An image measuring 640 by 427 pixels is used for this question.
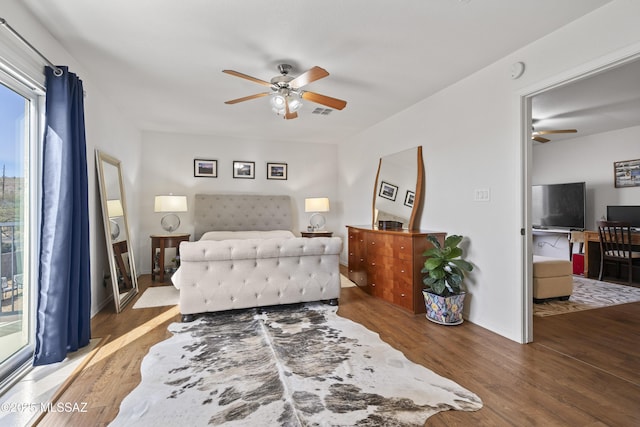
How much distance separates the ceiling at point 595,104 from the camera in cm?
333

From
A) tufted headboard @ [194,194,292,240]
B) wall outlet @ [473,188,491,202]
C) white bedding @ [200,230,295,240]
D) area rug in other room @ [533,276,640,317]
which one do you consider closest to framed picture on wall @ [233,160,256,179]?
tufted headboard @ [194,194,292,240]

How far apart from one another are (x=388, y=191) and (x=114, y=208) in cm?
361

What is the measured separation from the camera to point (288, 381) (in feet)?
6.73

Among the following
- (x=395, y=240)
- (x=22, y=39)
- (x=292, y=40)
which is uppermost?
(x=292, y=40)

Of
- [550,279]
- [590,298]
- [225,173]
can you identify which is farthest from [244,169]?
[590,298]

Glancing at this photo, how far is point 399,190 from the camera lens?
14.5 feet

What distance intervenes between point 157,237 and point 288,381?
3.75m

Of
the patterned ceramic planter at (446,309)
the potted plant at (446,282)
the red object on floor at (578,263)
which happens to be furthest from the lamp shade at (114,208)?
the red object on floor at (578,263)

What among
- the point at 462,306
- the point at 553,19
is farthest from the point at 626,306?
the point at 553,19

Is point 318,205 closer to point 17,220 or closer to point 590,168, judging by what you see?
point 17,220

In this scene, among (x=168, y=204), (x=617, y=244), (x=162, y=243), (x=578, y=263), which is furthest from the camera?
(x=578, y=263)

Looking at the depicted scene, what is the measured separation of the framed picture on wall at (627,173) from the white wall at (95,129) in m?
7.73

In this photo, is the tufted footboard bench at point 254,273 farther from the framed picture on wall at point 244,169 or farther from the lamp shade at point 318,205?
the framed picture on wall at point 244,169

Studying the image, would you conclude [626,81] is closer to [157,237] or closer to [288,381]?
[288,381]
